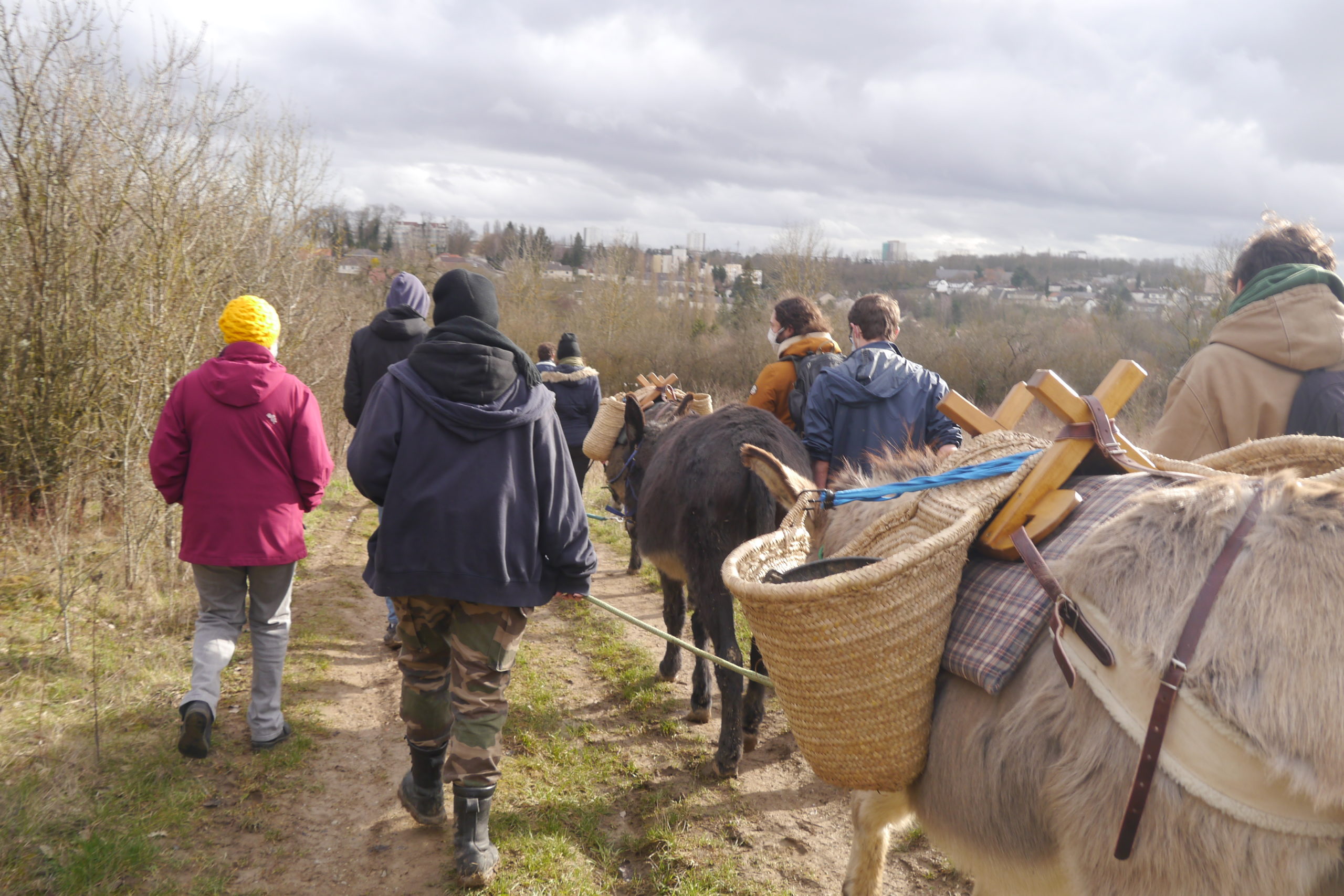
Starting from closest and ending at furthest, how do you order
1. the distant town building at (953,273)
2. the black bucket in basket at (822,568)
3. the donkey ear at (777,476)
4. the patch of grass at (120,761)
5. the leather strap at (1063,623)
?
the leather strap at (1063,623)
the black bucket in basket at (822,568)
the donkey ear at (777,476)
the patch of grass at (120,761)
the distant town building at (953,273)

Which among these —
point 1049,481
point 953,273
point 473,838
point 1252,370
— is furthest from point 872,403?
point 953,273

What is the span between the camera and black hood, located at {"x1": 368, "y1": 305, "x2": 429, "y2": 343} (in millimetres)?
5395

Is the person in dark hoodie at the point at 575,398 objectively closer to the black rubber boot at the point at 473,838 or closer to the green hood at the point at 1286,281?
the black rubber boot at the point at 473,838

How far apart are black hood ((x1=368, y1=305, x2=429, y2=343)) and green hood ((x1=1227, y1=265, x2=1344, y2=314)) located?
15.1 ft

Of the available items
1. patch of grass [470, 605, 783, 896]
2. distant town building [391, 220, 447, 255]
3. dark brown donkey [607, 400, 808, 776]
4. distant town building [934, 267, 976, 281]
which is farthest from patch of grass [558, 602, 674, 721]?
distant town building [934, 267, 976, 281]

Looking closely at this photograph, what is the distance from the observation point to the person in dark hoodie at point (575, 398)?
7.80 m

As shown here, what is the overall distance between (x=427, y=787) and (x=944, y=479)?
259 centimetres

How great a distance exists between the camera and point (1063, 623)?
4.91 ft

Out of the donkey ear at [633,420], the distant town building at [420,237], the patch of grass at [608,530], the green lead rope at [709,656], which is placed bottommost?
the patch of grass at [608,530]

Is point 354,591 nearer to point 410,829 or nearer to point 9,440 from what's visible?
point 9,440

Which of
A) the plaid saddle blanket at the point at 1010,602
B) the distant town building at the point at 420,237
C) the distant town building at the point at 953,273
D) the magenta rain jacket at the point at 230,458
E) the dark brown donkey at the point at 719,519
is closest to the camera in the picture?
the plaid saddle blanket at the point at 1010,602

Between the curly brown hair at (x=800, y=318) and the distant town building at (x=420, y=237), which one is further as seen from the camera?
the distant town building at (x=420, y=237)

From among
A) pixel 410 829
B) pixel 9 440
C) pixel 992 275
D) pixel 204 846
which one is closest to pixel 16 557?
pixel 9 440

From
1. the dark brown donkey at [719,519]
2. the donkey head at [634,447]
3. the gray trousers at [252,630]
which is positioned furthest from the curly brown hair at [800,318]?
the gray trousers at [252,630]
